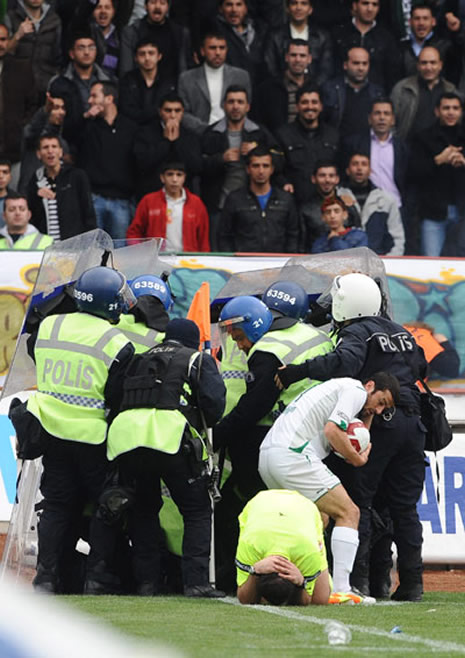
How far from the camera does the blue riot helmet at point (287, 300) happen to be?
9.30 meters

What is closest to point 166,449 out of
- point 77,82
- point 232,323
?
point 232,323

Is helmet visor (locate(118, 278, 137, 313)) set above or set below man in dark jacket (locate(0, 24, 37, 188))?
below

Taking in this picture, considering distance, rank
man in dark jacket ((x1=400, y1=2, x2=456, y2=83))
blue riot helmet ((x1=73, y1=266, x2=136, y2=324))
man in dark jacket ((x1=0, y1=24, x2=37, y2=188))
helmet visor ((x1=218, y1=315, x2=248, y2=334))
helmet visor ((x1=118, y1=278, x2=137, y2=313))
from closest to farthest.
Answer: blue riot helmet ((x1=73, y1=266, x2=136, y2=324)) → helmet visor ((x1=118, y1=278, x2=137, y2=313)) → helmet visor ((x1=218, y1=315, x2=248, y2=334)) → man in dark jacket ((x1=0, y1=24, x2=37, y2=188)) → man in dark jacket ((x1=400, y1=2, x2=456, y2=83))

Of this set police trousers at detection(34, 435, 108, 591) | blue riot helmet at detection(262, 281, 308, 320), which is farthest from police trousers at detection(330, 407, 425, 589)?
police trousers at detection(34, 435, 108, 591)

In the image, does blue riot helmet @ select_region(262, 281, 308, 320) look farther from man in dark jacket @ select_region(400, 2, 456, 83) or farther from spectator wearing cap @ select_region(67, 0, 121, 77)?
man in dark jacket @ select_region(400, 2, 456, 83)

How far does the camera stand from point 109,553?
8.15 meters

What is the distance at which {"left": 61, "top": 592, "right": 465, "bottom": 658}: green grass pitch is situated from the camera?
4832 mm

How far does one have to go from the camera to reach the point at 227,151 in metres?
14.2

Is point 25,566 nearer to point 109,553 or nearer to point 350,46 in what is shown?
point 109,553

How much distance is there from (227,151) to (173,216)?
106 cm

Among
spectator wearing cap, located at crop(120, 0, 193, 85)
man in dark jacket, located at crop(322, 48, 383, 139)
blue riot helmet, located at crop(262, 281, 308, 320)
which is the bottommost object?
blue riot helmet, located at crop(262, 281, 308, 320)

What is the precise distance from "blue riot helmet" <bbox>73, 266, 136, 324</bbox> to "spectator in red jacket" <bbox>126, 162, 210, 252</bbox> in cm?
542

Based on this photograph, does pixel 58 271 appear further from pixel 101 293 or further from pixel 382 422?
pixel 382 422

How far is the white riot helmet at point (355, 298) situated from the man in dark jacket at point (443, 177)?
6.16 metres
